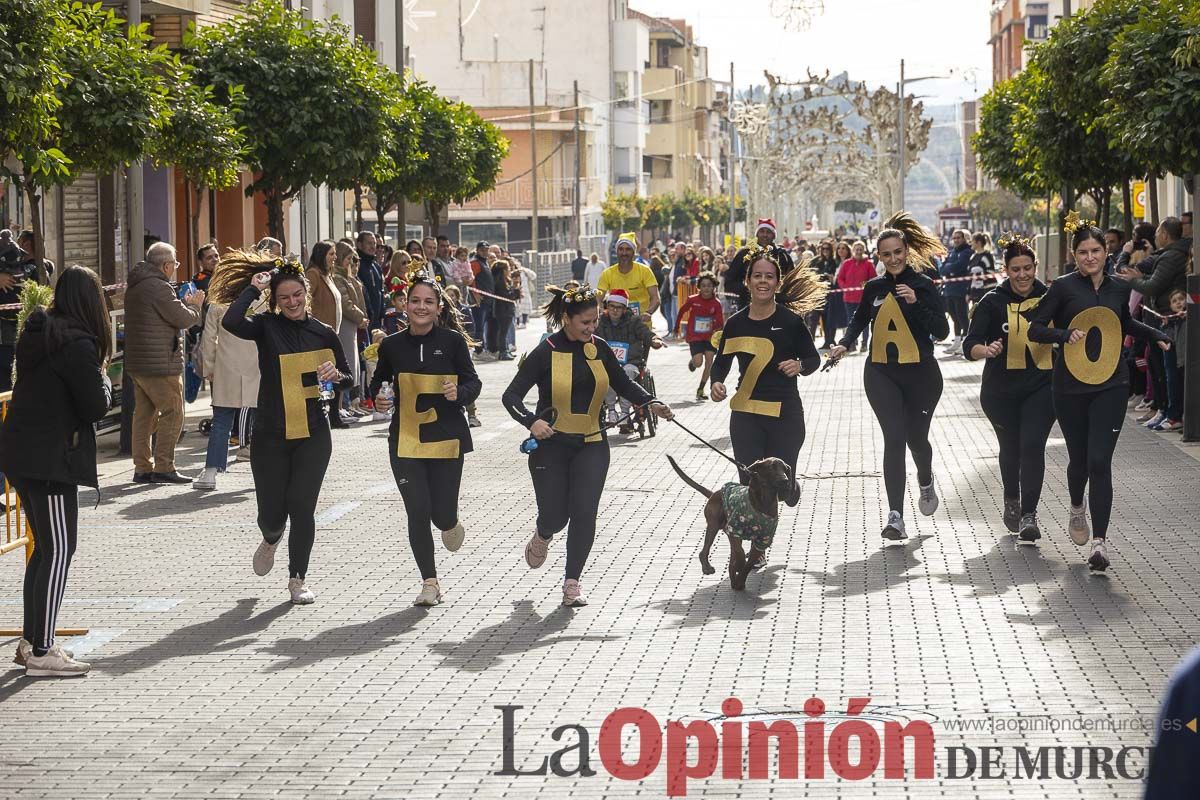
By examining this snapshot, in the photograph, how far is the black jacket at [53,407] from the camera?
7801 mm

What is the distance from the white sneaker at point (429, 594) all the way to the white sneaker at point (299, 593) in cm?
52

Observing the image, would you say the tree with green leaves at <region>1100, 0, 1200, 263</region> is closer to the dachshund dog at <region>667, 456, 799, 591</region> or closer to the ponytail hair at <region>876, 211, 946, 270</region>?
the ponytail hair at <region>876, 211, 946, 270</region>

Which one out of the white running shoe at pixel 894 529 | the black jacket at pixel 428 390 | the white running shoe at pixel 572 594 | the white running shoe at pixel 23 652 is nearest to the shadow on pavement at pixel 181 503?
the black jacket at pixel 428 390

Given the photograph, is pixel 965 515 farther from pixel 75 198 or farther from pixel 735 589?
pixel 75 198

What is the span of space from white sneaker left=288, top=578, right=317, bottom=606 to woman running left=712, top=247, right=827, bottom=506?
241cm

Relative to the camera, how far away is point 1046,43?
2330cm

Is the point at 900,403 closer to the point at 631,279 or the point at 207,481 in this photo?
the point at 207,481

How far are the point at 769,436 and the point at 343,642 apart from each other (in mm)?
3092

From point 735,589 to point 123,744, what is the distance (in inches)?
149

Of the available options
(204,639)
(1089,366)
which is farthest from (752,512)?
(204,639)

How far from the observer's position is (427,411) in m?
9.58

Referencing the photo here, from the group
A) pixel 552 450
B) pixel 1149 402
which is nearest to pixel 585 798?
pixel 552 450

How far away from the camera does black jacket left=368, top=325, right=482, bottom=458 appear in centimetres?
958

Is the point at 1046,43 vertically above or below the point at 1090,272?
above
